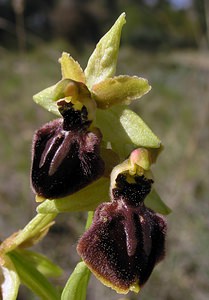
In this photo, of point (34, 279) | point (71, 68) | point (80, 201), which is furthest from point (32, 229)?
point (71, 68)

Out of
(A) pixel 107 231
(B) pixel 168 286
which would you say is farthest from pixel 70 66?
(B) pixel 168 286

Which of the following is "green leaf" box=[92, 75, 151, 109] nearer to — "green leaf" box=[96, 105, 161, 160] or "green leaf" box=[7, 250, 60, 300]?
"green leaf" box=[96, 105, 161, 160]

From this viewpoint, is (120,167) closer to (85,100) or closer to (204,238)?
(85,100)

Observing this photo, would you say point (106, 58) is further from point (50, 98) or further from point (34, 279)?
point (34, 279)

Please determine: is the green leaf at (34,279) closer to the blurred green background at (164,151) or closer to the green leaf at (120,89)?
the blurred green background at (164,151)

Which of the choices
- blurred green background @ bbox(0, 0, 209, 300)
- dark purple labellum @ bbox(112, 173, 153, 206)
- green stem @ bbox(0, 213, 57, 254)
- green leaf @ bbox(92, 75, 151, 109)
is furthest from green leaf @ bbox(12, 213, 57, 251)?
green leaf @ bbox(92, 75, 151, 109)
